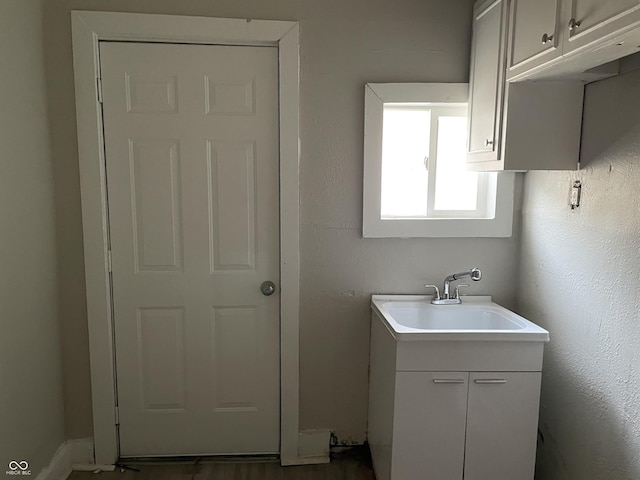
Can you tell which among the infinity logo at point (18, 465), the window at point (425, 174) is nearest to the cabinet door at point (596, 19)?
the window at point (425, 174)

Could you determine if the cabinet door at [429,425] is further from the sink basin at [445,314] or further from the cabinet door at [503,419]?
the sink basin at [445,314]

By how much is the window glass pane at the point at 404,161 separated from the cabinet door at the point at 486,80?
0.28 metres

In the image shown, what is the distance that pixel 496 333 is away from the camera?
1789 mm

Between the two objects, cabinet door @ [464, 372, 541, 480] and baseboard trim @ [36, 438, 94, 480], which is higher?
cabinet door @ [464, 372, 541, 480]

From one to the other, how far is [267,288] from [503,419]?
119cm

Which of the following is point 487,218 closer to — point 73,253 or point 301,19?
point 301,19

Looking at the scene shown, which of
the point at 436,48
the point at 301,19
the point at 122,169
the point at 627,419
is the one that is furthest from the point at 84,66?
the point at 627,419

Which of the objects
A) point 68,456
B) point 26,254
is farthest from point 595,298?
point 68,456

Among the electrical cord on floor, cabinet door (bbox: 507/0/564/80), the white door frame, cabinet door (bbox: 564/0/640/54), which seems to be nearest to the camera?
cabinet door (bbox: 564/0/640/54)

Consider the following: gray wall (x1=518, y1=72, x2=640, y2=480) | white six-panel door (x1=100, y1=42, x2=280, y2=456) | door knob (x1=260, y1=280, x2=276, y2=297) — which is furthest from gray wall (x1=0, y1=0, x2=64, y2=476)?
gray wall (x1=518, y1=72, x2=640, y2=480)

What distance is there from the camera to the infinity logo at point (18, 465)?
1835mm

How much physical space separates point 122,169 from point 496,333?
5.96ft

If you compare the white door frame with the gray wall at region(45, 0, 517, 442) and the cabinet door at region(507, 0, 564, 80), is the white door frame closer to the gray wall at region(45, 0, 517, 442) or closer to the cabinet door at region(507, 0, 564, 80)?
the gray wall at region(45, 0, 517, 442)

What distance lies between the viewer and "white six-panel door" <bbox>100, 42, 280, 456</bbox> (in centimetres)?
216
